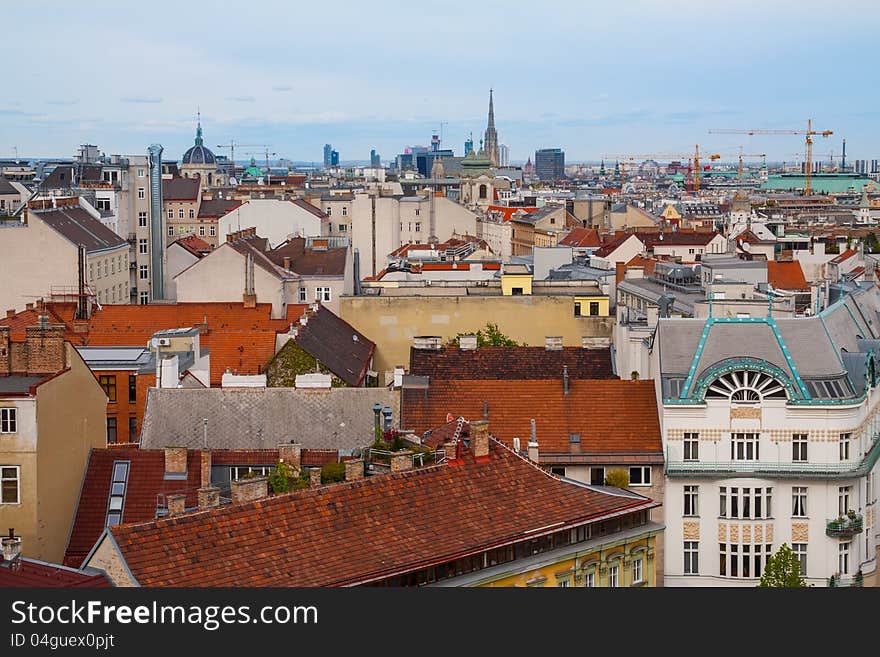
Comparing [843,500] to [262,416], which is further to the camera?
[262,416]

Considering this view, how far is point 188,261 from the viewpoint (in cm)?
9906

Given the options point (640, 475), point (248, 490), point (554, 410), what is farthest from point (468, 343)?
point (248, 490)

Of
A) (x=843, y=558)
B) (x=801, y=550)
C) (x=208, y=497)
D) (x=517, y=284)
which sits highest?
(x=517, y=284)

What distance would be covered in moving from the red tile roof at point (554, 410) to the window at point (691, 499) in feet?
4.04

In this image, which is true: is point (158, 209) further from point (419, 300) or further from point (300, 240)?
point (419, 300)

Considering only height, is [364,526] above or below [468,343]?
below

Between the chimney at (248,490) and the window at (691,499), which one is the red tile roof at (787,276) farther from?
the chimney at (248,490)

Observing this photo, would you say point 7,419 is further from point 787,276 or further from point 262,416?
point 787,276

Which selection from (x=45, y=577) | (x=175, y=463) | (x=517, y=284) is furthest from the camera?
(x=517, y=284)

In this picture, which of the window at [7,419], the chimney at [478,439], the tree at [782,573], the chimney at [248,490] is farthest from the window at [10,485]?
the tree at [782,573]

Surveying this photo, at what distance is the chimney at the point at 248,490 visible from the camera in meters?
28.7

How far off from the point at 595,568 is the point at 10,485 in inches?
501

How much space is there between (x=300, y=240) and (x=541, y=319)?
26349 mm

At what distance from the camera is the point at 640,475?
42219 mm
